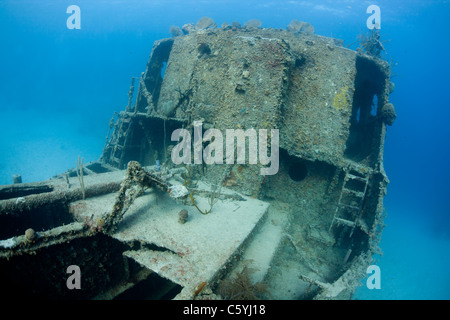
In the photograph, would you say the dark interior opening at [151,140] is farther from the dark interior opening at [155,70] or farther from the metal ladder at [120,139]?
the dark interior opening at [155,70]

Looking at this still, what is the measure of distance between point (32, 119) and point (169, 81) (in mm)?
71126

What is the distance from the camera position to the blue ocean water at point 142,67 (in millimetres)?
26078

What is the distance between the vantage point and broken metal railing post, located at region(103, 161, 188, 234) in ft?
10.8

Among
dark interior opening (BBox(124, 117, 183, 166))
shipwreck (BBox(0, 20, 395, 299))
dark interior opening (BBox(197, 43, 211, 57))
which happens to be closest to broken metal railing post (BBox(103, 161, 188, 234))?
shipwreck (BBox(0, 20, 395, 299))

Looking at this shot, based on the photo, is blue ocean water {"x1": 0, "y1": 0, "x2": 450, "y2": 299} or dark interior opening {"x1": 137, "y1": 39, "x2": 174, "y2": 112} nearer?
dark interior opening {"x1": 137, "y1": 39, "x2": 174, "y2": 112}

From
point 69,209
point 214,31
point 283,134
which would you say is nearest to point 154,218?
point 69,209

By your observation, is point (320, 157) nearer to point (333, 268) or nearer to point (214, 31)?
point (333, 268)

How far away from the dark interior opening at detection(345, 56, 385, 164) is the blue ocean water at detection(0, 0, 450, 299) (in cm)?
132

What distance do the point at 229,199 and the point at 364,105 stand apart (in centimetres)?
758

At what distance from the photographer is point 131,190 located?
12.2 feet

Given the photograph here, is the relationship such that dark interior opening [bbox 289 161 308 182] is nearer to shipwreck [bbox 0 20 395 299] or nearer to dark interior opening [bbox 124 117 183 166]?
shipwreck [bbox 0 20 395 299]

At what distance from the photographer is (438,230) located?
90.3 ft

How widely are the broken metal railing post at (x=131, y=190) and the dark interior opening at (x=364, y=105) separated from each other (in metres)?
6.19

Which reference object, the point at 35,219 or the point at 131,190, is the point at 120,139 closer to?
the point at 35,219
